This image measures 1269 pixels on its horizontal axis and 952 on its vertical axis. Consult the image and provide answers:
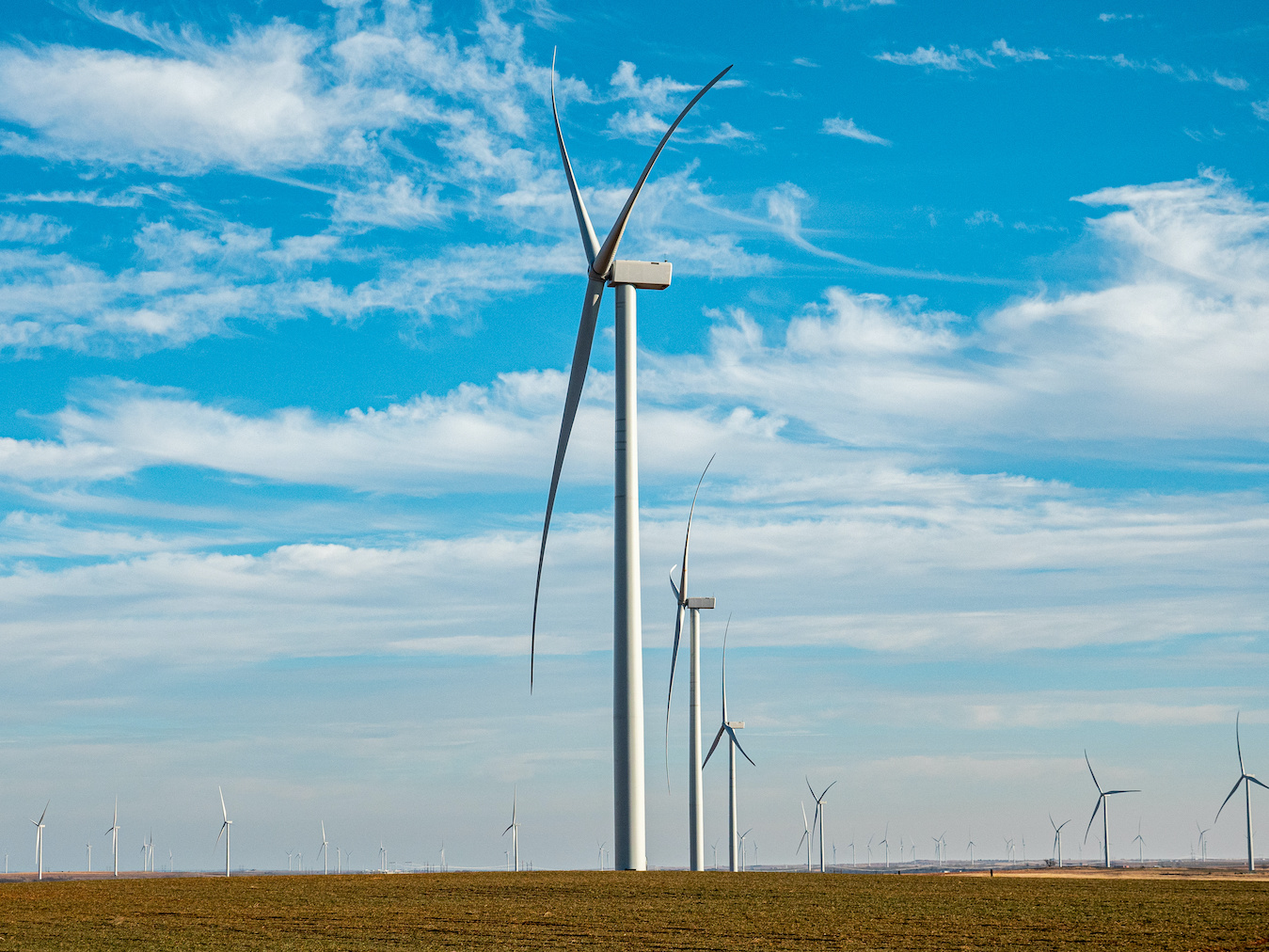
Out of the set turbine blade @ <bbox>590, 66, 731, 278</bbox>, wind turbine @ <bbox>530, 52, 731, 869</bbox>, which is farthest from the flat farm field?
turbine blade @ <bbox>590, 66, 731, 278</bbox>

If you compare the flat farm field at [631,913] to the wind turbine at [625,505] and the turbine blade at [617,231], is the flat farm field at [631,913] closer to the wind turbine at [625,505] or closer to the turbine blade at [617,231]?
the wind turbine at [625,505]

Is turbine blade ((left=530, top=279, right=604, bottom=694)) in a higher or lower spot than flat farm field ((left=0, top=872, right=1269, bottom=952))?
higher

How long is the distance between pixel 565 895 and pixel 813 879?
38.8ft

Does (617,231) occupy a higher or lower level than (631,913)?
higher

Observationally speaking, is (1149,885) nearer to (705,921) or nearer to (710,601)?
(705,921)

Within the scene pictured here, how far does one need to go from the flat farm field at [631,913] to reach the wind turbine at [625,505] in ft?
8.25


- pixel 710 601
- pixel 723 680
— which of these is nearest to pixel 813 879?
pixel 710 601

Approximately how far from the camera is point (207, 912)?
104 feet

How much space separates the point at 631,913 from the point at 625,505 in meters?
16.3

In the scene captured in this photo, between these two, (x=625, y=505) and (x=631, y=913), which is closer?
(x=631, y=913)

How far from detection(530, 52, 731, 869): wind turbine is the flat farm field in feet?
8.25

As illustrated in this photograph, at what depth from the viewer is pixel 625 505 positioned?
1732 inches

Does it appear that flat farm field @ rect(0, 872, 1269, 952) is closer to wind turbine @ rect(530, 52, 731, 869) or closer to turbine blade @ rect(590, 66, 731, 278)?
wind turbine @ rect(530, 52, 731, 869)

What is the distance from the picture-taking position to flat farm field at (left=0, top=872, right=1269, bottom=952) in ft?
83.8
